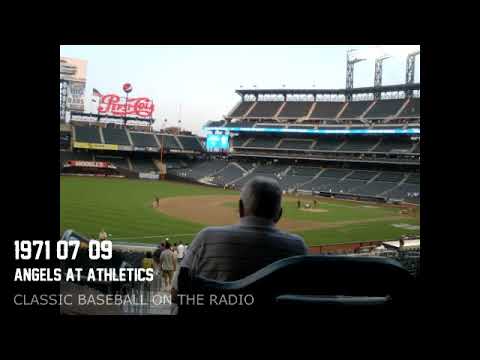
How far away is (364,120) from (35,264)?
180ft

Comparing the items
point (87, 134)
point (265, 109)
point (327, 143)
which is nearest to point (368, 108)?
point (327, 143)

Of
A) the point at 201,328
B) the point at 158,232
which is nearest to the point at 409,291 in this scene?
the point at 201,328

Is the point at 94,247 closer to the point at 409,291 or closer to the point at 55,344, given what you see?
the point at 55,344

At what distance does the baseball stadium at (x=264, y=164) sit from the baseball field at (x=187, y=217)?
95mm

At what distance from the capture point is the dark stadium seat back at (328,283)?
1.16 meters

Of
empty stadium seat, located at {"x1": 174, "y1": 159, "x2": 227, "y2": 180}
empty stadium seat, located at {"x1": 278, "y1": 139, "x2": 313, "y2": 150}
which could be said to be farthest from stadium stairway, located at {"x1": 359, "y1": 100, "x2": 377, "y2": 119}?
empty stadium seat, located at {"x1": 174, "y1": 159, "x2": 227, "y2": 180}

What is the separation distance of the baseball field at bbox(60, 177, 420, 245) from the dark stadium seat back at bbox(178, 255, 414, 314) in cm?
1611

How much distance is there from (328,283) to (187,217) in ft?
74.5

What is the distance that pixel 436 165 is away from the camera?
1.85 metres

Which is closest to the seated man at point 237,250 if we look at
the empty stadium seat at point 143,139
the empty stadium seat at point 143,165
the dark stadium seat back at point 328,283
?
the dark stadium seat back at point 328,283

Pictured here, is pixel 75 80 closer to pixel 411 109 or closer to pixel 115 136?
pixel 115 136

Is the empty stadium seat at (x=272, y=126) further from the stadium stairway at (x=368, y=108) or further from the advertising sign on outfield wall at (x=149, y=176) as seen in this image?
the advertising sign on outfield wall at (x=149, y=176)

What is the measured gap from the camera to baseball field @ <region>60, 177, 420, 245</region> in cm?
1886

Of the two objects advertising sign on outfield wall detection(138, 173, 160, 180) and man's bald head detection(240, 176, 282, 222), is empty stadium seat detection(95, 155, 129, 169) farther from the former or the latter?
man's bald head detection(240, 176, 282, 222)
